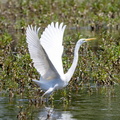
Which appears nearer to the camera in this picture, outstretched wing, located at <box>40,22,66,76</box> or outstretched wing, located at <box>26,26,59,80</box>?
outstretched wing, located at <box>26,26,59,80</box>

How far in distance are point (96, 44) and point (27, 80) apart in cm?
667

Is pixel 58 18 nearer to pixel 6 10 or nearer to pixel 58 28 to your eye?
pixel 6 10

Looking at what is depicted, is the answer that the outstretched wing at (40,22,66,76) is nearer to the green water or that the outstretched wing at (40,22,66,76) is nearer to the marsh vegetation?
the marsh vegetation

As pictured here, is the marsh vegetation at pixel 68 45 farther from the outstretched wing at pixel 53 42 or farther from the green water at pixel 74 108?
the outstretched wing at pixel 53 42

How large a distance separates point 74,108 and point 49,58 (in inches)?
38.6

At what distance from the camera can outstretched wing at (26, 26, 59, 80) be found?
8.77 meters

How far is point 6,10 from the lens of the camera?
22.2 meters

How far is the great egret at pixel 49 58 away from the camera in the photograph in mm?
8828

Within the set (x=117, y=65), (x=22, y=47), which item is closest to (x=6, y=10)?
(x=22, y=47)

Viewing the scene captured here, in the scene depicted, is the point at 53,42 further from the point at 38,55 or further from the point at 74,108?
the point at 74,108

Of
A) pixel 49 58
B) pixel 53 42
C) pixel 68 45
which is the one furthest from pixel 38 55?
pixel 68 45

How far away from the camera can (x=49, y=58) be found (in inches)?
350

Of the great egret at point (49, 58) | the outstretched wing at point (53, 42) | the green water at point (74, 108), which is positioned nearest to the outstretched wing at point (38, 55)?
the great egret at point (49, 58)

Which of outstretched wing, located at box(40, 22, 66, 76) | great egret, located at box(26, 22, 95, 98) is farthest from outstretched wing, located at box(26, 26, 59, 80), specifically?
outstretched wing, located at box(40, 22, 66, 76)
